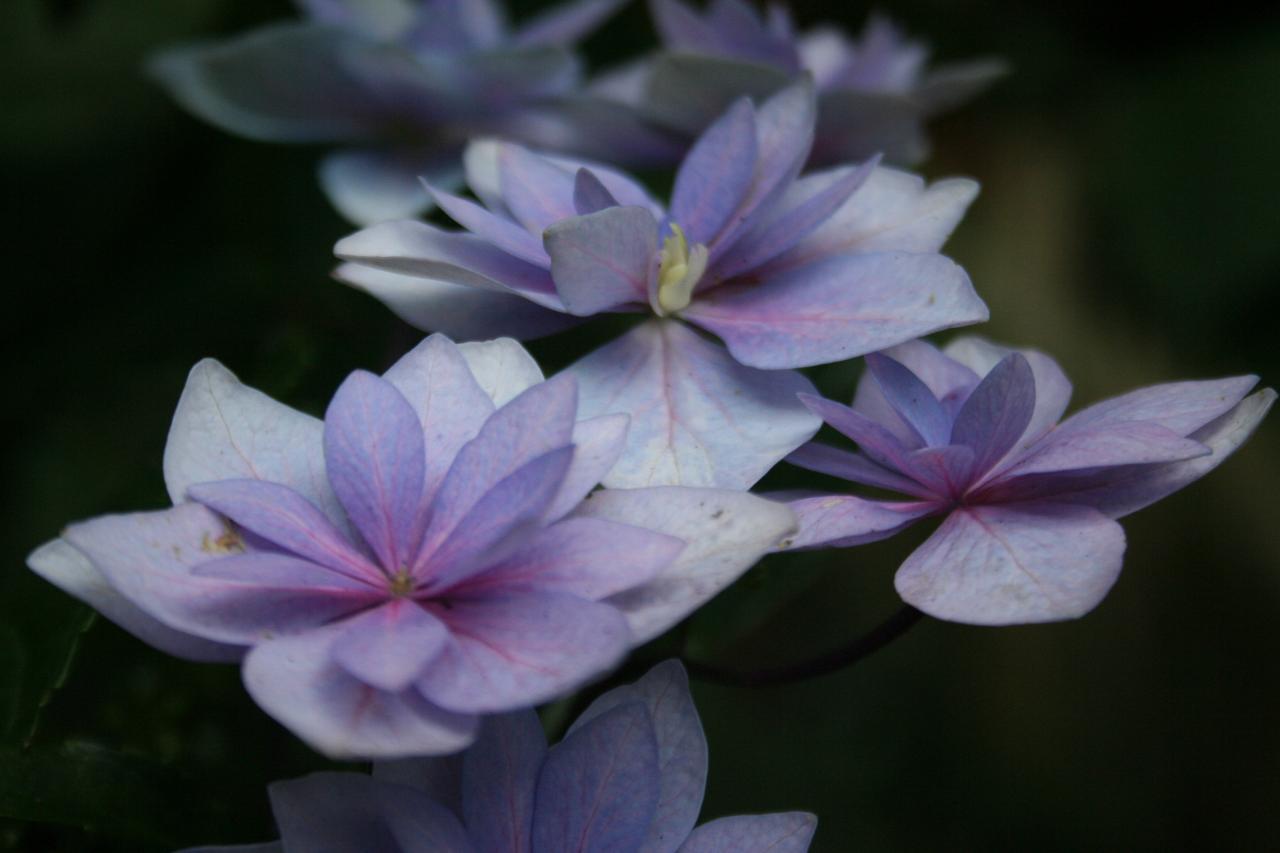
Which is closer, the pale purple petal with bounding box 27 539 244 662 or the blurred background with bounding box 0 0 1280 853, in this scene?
the pale purple petal with bounding box 27 539 244 662

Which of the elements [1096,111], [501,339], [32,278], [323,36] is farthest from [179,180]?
[1096,111]

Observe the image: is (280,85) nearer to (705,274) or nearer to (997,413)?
(705,274)

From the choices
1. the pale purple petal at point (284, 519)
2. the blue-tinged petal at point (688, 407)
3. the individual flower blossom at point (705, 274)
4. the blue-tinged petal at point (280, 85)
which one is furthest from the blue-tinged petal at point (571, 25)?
the pale purple petal at point (284, 519)

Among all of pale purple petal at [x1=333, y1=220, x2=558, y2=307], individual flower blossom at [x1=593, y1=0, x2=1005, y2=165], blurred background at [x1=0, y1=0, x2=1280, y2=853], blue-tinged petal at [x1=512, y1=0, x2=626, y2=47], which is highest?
blue-tinged petal at [x1=512, y1=0, x2=626, y2=47]

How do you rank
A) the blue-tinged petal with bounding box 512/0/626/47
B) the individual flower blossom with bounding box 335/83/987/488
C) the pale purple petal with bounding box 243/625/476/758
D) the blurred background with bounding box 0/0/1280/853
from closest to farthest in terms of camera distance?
the pale purple petal with bounding box 243/625/476/758 → the individual flower blossom with bounding box 335/83/987/488 → the blue-tinged petal with bounding box 512/0/626/47 → the blurred background with bounding box 0/0/1280/853

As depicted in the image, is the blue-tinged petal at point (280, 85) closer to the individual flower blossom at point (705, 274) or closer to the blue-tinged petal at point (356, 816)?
the individual flower blossom at point (705, 274)

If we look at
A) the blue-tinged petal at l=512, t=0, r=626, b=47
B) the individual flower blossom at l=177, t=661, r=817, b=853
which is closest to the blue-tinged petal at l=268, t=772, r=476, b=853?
the individual flower blossom at l=177, t=661, r=817, b=853

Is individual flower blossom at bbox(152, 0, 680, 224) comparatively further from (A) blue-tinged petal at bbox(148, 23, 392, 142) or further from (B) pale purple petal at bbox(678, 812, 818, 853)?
(B) pale purple petal at bbox(678, 812, 818, 853)

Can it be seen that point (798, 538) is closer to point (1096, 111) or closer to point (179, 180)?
point (179, 180)
